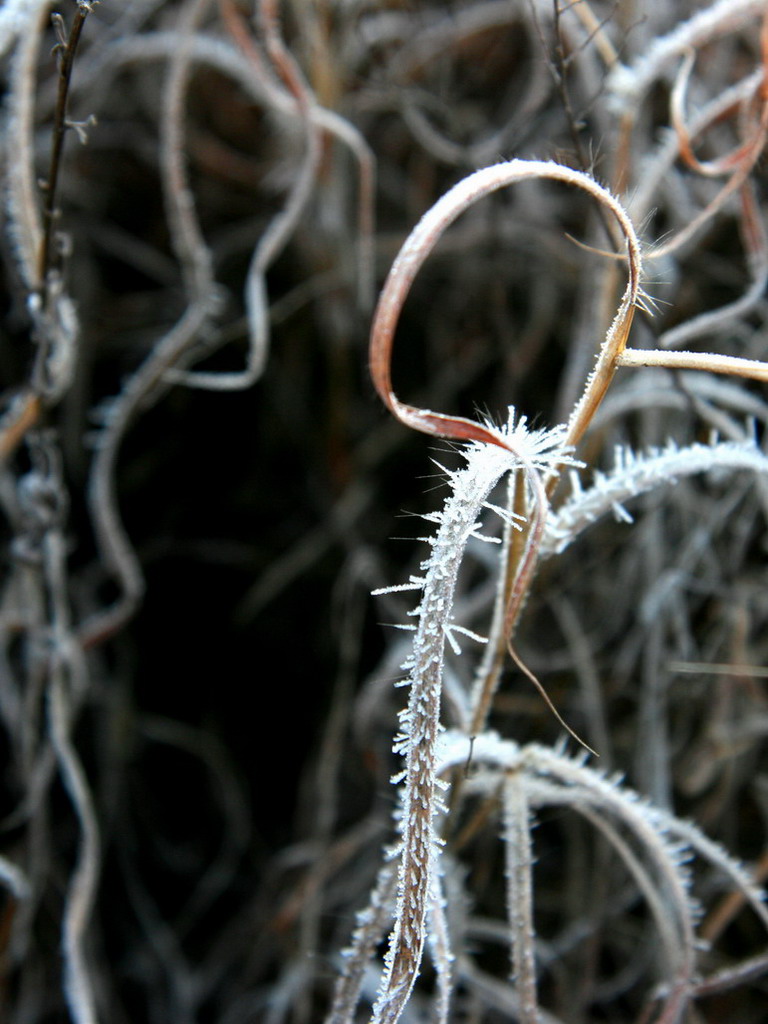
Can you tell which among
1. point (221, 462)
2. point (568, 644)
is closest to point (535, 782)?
point (568, 644)

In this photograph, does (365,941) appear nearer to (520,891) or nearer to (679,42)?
(520,891)

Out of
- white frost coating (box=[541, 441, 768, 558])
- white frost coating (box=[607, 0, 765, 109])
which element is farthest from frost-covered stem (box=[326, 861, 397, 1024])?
white frost coating (box=[607, 0, 765, 109])

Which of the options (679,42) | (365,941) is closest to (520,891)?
(365,941)

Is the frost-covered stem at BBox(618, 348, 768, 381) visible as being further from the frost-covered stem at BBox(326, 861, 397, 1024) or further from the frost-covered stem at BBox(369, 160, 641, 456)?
the frost-covered stem at BBox(326, 861, 397, 1024)

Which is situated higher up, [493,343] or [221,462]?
[493,343]

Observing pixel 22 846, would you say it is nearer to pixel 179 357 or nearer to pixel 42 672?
pixel 42 672
